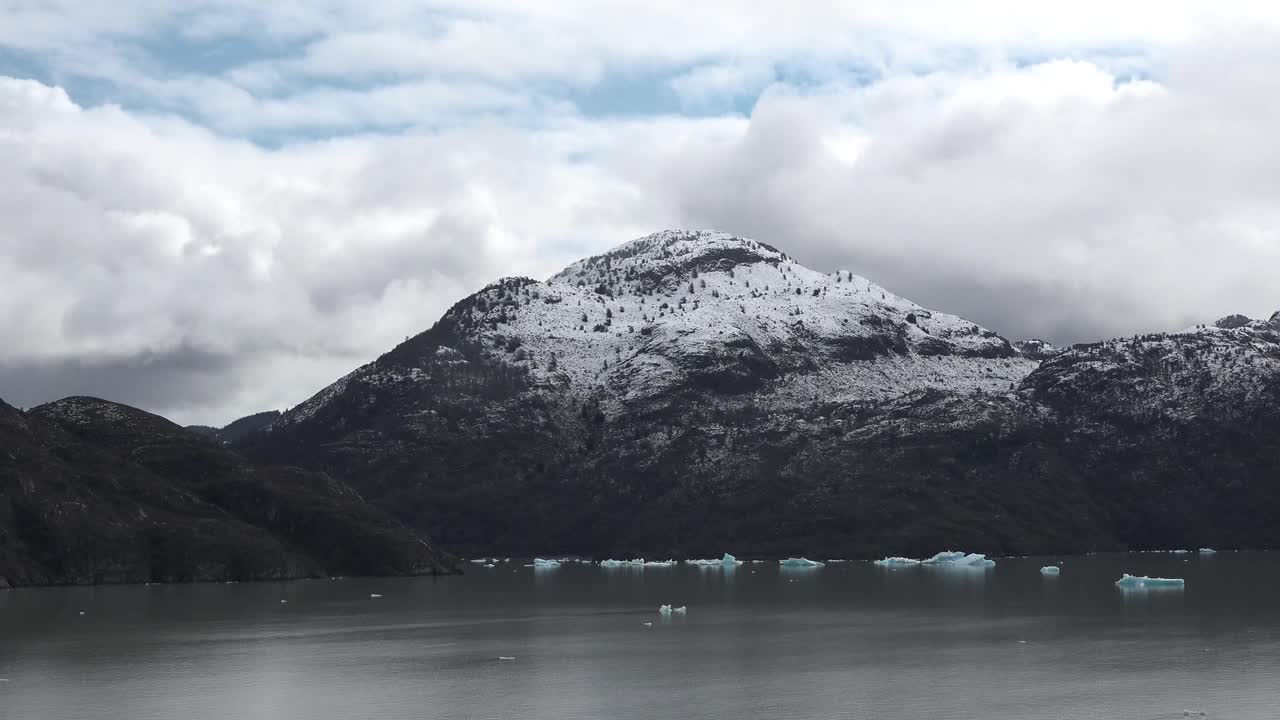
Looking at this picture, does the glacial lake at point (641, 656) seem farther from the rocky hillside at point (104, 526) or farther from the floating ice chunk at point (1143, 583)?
the rocky hillside at point (104, 526)

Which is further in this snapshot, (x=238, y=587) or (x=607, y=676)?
(x=238, y=587)

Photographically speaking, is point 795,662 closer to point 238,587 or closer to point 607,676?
point 607,676

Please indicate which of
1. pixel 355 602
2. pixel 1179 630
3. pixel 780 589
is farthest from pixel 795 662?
pixel 780 589

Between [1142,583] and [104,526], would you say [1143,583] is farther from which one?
[104,526]

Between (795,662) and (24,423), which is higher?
(24,423)

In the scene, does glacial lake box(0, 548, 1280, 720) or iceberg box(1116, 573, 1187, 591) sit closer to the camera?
glacial lake box(0, 548, 1280, 720)

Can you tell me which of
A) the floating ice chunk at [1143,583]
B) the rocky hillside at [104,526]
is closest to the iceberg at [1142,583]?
the floating ice chunk at [1143,583]

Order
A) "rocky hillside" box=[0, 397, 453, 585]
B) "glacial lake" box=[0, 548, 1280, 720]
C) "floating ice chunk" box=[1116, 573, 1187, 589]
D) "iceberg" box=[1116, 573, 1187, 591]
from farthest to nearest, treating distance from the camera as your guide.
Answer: "rocky hillside" box=[0, 397, 453, 585] < "floating ice chunk" box=[1116, 573, 1187, 589] < "iceberg" box=[1116, 573, 1187, 591] < "glacial lake" box=[0, 548, 1280, 720]

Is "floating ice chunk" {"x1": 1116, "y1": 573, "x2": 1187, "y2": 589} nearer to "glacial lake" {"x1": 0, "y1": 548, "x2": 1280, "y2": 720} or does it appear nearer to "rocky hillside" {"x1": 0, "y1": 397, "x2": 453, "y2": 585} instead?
"glacial lake" {"x1": 0, "y1": 548, "x2": 1280, "y2": 720}

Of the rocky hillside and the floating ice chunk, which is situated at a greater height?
the rocky hillside

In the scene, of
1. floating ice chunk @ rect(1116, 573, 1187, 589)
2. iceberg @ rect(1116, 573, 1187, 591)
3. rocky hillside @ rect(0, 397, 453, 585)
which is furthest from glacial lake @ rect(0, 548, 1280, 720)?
rocky hillside @ rect(0, 397, 453, 585)
